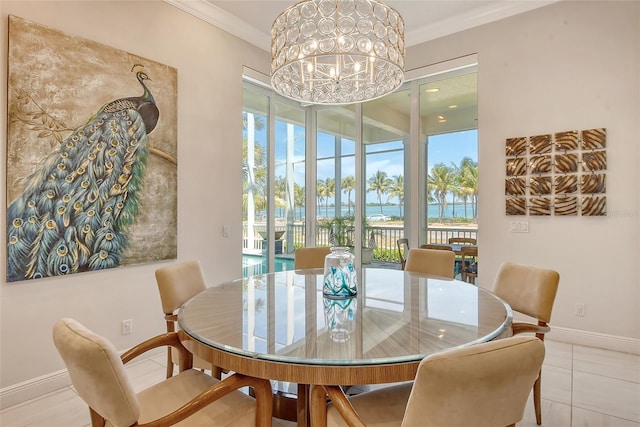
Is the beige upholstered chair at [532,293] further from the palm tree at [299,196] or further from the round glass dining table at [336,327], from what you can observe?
the palm tree at [299,196]

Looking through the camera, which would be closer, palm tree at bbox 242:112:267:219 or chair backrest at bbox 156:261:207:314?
chair backrest at bbox 156:261:207:314

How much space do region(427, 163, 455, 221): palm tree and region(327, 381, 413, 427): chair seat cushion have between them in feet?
9.43

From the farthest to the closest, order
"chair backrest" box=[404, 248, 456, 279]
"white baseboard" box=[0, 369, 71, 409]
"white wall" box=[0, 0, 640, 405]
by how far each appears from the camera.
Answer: "chair backrest" box=[404, 248, 456, 279] → "white wall" box=[0, 0, 640, 405] → "white baseboard" box=[0, 369, 71, 409]

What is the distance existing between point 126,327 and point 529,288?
2.85 meters

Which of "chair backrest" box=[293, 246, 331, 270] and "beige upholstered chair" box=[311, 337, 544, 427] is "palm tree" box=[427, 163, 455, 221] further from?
"beige upholstered chair" box=[311, 337, 544, 427]

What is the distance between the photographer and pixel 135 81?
2.79 m

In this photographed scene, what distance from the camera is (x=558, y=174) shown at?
3.16 m

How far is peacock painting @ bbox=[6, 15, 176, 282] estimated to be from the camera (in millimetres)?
2205

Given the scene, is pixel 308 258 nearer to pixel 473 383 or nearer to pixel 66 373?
pixel 66 373

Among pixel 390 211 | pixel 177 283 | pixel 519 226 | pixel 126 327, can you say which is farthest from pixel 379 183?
pixel 126 327

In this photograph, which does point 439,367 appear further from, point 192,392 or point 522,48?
point 522,48

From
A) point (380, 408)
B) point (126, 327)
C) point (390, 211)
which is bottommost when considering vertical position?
point (126, 327)

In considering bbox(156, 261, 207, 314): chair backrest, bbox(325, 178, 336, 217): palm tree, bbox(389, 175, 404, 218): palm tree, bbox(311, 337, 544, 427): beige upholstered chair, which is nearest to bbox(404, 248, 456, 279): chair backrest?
bbox(389, 175, 404, 218): palm tree

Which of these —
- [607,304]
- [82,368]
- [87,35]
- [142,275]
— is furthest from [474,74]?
[82,368]
